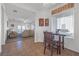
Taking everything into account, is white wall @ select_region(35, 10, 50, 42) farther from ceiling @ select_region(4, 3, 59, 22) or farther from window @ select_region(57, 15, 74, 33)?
window @ select_region(57, 15, 74, 33)

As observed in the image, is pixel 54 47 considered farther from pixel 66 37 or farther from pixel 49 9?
pixel 49 9

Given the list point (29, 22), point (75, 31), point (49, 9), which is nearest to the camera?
point (75, 31)

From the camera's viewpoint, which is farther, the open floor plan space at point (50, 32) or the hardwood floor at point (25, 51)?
the open floor plan space at point (50, 32)

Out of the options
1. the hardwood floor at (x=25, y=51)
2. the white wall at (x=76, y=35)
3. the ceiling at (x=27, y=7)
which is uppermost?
Result: the ceiling at (x=27, y=7)

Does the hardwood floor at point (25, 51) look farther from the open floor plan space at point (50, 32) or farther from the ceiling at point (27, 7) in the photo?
the ceiling at point (27, 7)

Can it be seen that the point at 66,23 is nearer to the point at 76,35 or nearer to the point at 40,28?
the point at 76,35

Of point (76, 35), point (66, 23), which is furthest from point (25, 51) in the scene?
point (66, 23)

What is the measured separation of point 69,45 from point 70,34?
1.36 feet

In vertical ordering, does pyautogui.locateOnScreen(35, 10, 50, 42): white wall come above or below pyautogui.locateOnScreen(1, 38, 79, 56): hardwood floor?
above

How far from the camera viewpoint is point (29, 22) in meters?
10.7

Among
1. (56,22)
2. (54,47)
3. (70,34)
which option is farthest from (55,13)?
(54,47)

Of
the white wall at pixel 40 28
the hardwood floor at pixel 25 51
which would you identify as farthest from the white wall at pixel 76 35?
the white wall at pixel 40 28

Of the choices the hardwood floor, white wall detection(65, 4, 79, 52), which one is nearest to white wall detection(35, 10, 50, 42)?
the hardwood floor

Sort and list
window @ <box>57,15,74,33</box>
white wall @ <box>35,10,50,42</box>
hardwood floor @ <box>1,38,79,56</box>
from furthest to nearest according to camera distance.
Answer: white wall @ <box>35,10,50,42</box>, window @ <box>57,15,74,33</box>, hardwood floor @ <box>1,38,79,56</box>
